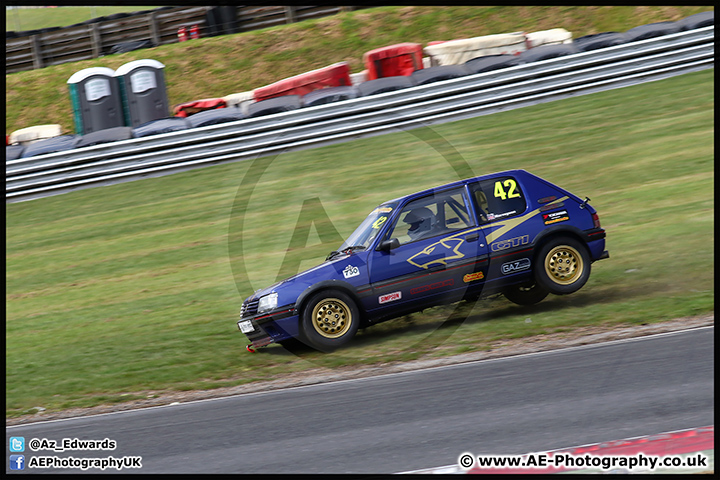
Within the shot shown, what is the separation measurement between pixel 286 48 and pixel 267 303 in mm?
18975

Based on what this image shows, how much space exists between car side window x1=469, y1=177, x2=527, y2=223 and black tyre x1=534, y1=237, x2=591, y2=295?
0.55 meters

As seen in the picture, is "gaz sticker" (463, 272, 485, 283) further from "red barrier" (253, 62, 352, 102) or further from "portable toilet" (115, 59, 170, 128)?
"portable toilet" (115, 59, 170, 128)

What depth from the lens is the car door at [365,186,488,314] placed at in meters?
7.62

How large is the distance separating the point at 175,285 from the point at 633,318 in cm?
657

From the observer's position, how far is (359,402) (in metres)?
5.92

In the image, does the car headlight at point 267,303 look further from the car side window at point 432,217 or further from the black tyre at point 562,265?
the black tyre at point 562,265

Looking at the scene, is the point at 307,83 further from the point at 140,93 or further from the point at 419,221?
the point at 419,221

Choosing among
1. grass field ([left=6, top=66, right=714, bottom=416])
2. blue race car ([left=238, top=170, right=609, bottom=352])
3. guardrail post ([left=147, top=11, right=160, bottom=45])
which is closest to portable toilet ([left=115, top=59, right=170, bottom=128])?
grass field ([left=6, top=66, right=714, bottom=416])

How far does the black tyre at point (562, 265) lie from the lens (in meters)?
7.82

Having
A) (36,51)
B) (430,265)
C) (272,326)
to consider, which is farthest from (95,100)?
(430,265)

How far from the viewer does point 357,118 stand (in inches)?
602

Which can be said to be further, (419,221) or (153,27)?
(153,27)
